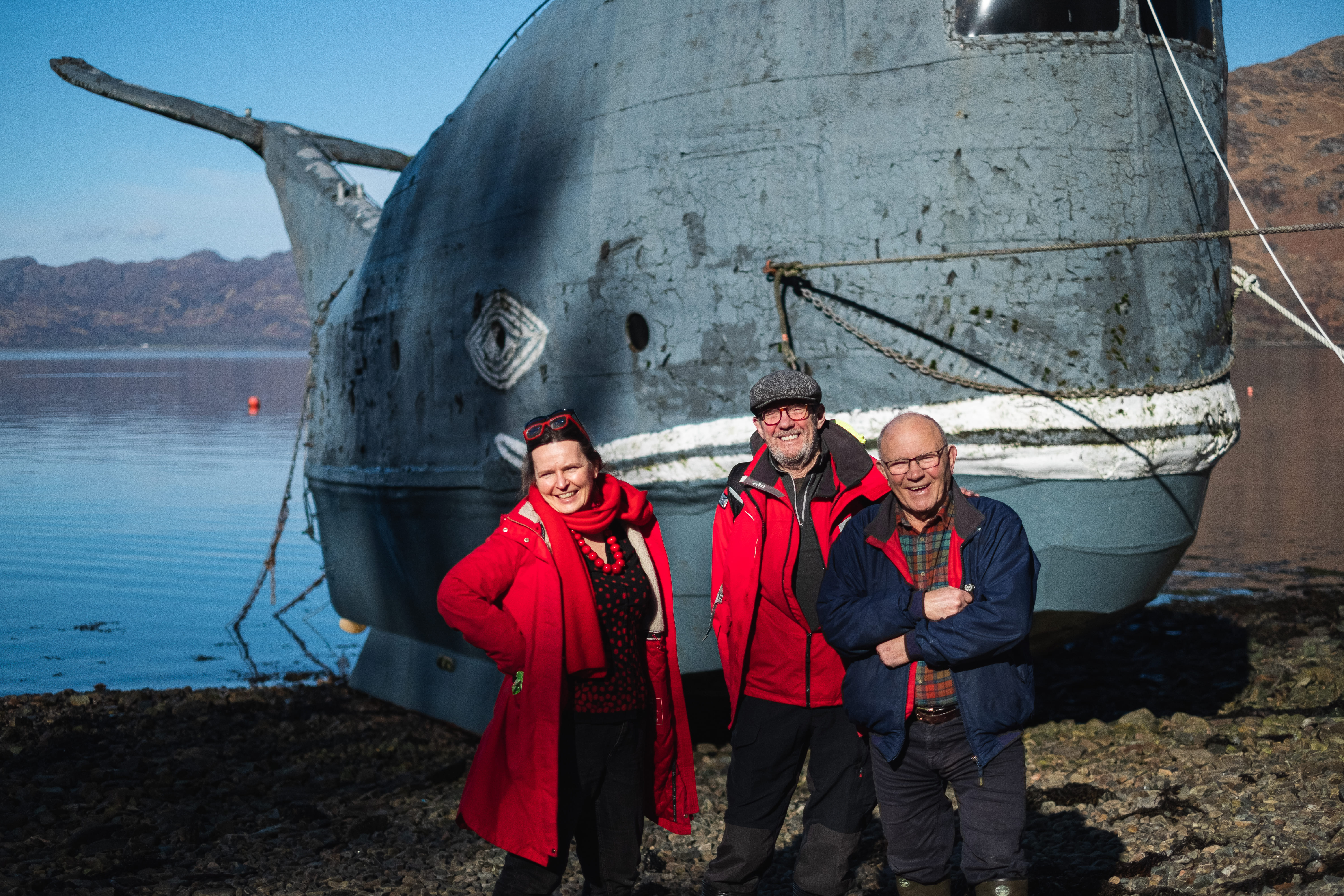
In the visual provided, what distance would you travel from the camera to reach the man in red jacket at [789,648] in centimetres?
380

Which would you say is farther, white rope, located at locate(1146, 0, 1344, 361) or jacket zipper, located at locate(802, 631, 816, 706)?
white rope, located at locate(1146, 0, 1344, 361)

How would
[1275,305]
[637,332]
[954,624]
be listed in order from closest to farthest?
[954,624], [1275,305], [637,332]

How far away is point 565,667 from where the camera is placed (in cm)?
346

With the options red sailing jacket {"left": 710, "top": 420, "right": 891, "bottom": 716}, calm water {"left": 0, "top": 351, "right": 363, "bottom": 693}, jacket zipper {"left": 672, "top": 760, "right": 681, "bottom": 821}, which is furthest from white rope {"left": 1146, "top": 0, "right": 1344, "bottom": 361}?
calm water {"left": 0, "top": 351, "right": 363, "bottom": 693}

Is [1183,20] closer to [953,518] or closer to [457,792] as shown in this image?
[953,518]

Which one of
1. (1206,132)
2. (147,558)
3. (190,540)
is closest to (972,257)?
(1206,132)

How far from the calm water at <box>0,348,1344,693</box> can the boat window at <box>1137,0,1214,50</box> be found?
900 centimetres

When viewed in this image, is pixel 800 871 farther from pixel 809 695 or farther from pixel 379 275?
pixel 379 275

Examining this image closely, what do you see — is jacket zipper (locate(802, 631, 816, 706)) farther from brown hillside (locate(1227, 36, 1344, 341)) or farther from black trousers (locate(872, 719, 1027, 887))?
brown hillside (locate(1227, 36, 1344, 341))

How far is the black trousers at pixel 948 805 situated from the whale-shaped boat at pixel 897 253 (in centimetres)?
236

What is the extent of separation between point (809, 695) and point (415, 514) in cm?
475

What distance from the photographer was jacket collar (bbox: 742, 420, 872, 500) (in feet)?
12.6

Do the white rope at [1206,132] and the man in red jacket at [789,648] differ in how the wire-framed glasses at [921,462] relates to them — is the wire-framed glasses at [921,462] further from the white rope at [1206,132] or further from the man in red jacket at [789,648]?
the white rope at [1206,132]

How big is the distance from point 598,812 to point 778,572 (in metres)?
0.95
